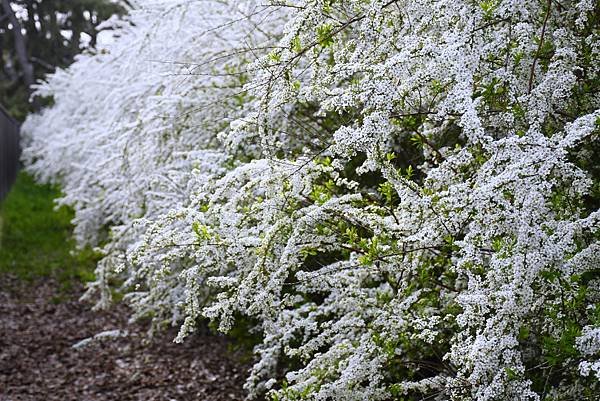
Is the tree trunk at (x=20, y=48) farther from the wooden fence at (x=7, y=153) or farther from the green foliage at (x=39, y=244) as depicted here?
the green foliage at (x=39, y=244)

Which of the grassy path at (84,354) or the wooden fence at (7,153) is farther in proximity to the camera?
the wooden fence at (7,153)

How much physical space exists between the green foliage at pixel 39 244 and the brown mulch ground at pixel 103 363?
1268 mm

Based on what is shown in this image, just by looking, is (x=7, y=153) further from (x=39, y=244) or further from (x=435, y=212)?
(x=435, y=212)

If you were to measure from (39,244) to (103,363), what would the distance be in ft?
15.3

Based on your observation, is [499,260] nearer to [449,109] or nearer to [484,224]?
[484,224]

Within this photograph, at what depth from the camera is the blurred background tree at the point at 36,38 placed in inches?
926

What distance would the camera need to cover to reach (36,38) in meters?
25.4

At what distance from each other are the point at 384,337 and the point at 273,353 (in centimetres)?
109

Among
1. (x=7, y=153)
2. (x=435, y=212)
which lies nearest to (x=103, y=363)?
(x=435, y=212)

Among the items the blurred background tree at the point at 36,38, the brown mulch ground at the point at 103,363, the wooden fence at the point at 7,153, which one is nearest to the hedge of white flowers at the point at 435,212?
the brown mulch ground at the point at 103,363

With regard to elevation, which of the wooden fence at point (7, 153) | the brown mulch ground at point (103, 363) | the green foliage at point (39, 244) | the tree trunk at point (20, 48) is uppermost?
the tree trunk at point (20, 48)

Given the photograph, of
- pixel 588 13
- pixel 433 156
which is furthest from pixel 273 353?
pixel 588 13

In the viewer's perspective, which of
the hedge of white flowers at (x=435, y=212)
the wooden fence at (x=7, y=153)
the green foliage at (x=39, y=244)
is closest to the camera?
the hedge of white flowers at (x=435, y=212)

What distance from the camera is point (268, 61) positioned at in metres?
2.77
